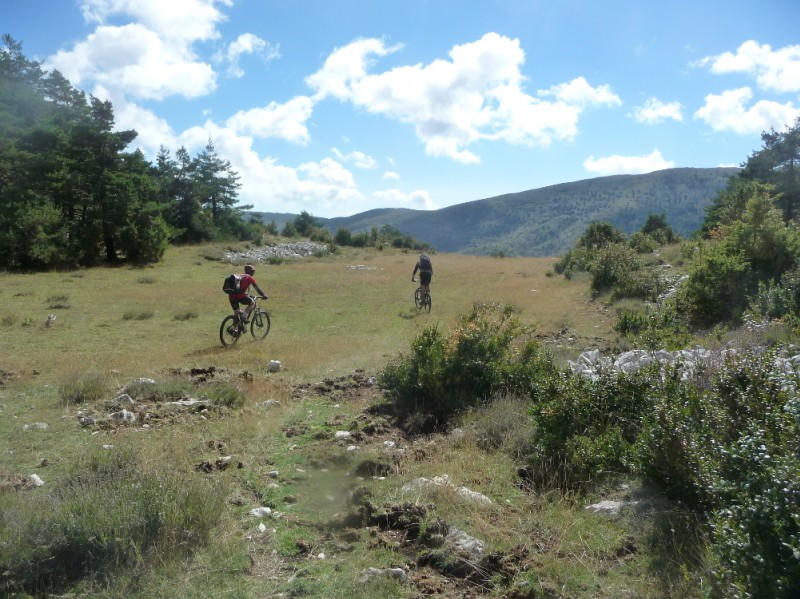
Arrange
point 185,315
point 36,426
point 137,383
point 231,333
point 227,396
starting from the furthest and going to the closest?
1. point 185,315
2. point 231,333
3. point 137,383
4. point 227,396
5. point 36,426

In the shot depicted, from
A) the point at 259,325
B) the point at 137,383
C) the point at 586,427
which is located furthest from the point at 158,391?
the point at 259,325

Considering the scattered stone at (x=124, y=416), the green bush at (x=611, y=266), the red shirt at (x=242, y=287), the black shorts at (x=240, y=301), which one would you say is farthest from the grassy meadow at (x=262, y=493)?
the green bush at (x=611, y=266)

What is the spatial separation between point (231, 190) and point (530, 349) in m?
56.5

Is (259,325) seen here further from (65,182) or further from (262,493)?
(65,182)

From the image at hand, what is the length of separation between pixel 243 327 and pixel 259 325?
83 cm

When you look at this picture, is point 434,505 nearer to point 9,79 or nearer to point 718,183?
point 9,79

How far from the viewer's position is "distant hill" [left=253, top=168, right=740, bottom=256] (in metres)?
128

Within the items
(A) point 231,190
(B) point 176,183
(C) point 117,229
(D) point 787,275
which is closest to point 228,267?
(C) point 117,229

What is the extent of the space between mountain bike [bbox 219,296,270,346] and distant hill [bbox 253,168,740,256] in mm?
104897

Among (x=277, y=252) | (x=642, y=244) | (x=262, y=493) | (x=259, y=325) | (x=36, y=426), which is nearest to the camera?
(x=262, y=493)

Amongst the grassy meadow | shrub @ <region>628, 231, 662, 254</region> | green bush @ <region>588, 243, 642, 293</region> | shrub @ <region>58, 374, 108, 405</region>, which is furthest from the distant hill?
shrub @ <region>58, 374, 108, 405</region>

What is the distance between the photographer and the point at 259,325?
15.0m

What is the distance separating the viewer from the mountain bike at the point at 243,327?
1392 cm

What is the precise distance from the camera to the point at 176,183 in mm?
54250
